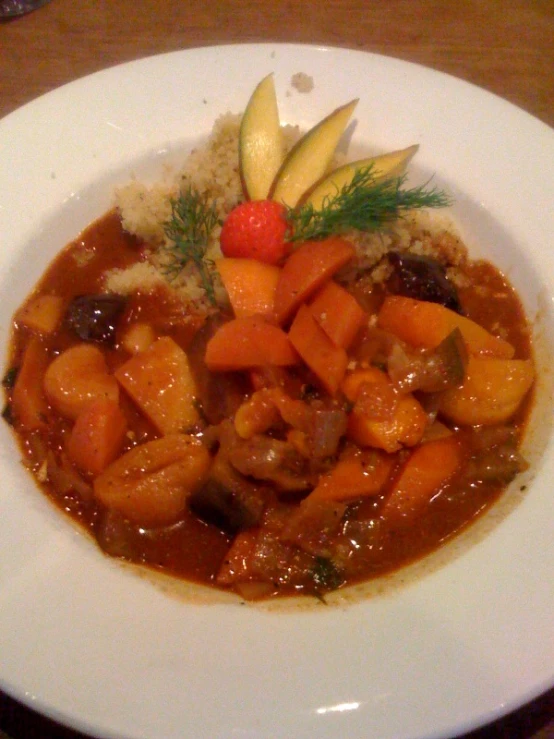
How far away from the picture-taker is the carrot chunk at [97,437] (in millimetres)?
2393

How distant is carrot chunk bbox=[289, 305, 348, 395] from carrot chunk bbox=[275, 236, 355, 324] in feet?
0.45

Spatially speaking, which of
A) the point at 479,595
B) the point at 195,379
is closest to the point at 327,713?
the point at 479,595

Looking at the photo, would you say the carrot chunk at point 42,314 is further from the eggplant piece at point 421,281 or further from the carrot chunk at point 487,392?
the carrot chunk at point 487,392

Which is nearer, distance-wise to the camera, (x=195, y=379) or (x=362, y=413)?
(x=362, y=413)

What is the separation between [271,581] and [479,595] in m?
0.71

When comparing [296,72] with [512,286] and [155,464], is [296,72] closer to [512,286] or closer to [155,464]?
[512,286]

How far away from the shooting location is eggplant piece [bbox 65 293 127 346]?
279cm

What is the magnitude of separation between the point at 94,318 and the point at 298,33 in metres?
2.45

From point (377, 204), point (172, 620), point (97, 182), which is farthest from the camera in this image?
point (97, 182)

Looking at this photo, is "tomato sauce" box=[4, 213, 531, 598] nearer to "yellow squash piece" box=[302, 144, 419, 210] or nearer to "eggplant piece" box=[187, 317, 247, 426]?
"eggplant piece" box=[187, 317, 247, 426]

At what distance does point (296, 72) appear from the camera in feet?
11.0

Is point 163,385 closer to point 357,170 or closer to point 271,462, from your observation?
point 271,462

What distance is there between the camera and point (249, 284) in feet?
8.82

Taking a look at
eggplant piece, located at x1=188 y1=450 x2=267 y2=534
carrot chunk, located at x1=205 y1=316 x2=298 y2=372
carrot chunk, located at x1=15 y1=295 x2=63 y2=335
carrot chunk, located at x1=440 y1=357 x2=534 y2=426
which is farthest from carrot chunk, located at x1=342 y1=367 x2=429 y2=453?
carrot chunk, located at x1=15 y1=295 x2=63 y2=335
